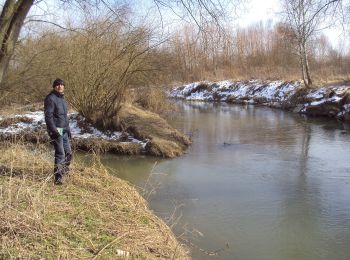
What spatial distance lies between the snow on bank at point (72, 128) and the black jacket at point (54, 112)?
312 inches

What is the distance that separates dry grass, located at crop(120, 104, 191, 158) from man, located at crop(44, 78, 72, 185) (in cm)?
719

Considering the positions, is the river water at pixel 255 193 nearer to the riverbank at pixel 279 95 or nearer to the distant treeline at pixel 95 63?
the distant treeline at pixel 95 63

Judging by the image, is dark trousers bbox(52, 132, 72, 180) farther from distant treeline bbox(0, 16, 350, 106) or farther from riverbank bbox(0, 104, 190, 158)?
distant treeline bbox(0, 16, 350, 106)

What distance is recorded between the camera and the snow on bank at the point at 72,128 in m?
16.3

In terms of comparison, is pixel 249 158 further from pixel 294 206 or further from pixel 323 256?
pixel 323 256

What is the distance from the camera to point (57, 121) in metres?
7.45

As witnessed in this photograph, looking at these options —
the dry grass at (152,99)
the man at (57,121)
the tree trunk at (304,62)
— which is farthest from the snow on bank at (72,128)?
the tree trunk at (304,62)

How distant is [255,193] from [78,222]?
554 cm

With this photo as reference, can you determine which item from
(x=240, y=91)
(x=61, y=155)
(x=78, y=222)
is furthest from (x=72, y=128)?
(x=240, y=91)

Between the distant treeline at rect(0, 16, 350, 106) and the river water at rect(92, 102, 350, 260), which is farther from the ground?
the distant treeline at rect(0, 16, 350, 106)

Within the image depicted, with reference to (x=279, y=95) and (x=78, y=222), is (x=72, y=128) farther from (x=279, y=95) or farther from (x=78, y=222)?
(x=279, y=95)

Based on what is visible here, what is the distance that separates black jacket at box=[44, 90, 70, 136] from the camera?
24.0 feet

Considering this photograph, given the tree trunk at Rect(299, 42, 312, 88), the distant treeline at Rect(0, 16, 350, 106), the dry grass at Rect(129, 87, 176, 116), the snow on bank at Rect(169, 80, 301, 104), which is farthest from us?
the snow on bank at Rect(169, 80, 301, 104)

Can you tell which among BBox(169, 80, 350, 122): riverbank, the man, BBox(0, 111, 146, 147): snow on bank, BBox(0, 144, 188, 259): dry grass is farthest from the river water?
BBox(169, 80, 350, 122): riverbank
